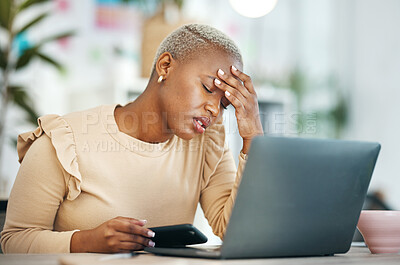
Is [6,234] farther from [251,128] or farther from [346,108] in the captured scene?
[346,108]

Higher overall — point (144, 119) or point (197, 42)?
point (197, 42)

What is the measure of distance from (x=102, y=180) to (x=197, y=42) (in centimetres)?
44

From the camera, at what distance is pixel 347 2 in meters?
4.11

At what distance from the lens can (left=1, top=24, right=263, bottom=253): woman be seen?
1165 mm

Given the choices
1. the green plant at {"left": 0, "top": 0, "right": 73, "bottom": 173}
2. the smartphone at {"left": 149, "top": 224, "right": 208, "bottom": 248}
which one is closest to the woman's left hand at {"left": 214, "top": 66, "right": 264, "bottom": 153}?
the smartphone at {"left": 149, "top": 224, "right": 208, "bottom": 248}

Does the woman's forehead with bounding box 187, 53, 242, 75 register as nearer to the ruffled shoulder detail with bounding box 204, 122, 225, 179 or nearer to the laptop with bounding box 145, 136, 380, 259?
the ruffled shoulder detail with bounding box 204, 122, 225, 179

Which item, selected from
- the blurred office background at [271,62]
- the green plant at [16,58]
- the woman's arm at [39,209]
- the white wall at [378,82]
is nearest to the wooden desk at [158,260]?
the woman's arm at [39,209]

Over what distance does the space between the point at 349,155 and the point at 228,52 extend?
0.50 meters

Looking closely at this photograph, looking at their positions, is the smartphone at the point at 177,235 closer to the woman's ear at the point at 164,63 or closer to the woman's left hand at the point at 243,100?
the woman's left hand at the point at 243,100

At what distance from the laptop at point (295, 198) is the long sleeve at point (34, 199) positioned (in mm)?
364

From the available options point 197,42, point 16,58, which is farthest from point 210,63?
point 16,58

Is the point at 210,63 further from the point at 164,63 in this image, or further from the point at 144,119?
the point at 144,119

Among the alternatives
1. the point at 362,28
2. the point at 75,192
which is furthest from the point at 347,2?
the point at 75,192

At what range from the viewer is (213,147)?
4.79 ft
